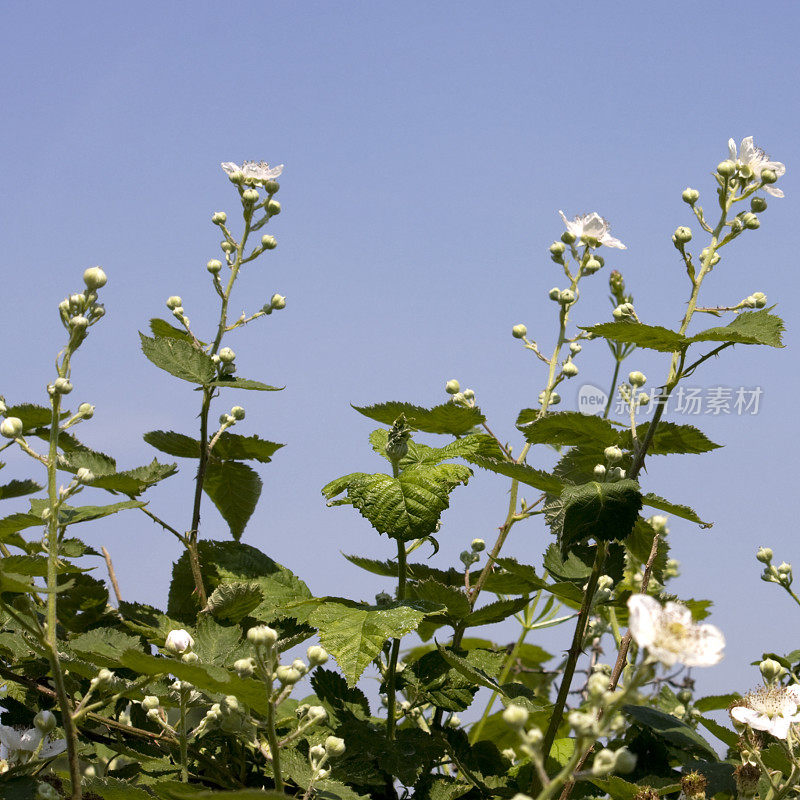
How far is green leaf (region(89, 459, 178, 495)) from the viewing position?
94.3 inches

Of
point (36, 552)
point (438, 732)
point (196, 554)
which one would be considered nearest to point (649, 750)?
point (438, 732)

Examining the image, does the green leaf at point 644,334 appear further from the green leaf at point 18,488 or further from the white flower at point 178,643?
the green leaf at point 18,488

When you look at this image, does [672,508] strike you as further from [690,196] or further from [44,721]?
[44,721]

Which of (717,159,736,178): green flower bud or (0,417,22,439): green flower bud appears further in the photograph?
(717,159,736,178): green flower bud

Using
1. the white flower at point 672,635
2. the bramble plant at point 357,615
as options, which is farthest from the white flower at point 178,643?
the white flower at point 672,635

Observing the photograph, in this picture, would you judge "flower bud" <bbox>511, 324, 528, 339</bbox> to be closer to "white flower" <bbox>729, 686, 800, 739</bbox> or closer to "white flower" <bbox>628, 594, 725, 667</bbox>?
"white flower" <bbox>729, 686, 800, 739</bbox>

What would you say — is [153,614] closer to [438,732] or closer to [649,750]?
[438,732]

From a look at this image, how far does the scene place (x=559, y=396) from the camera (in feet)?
9.54

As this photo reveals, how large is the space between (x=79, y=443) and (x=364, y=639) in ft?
4.17

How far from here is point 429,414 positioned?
2717mm

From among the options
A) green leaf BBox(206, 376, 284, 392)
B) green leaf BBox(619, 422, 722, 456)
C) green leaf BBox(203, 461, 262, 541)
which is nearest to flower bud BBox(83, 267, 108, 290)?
green leaf BBox(206, 376, 284, 392)

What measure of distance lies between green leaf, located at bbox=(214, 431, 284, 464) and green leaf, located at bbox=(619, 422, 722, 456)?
45.5 inches

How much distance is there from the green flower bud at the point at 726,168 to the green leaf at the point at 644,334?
551 millimetres

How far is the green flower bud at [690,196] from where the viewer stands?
246cm
